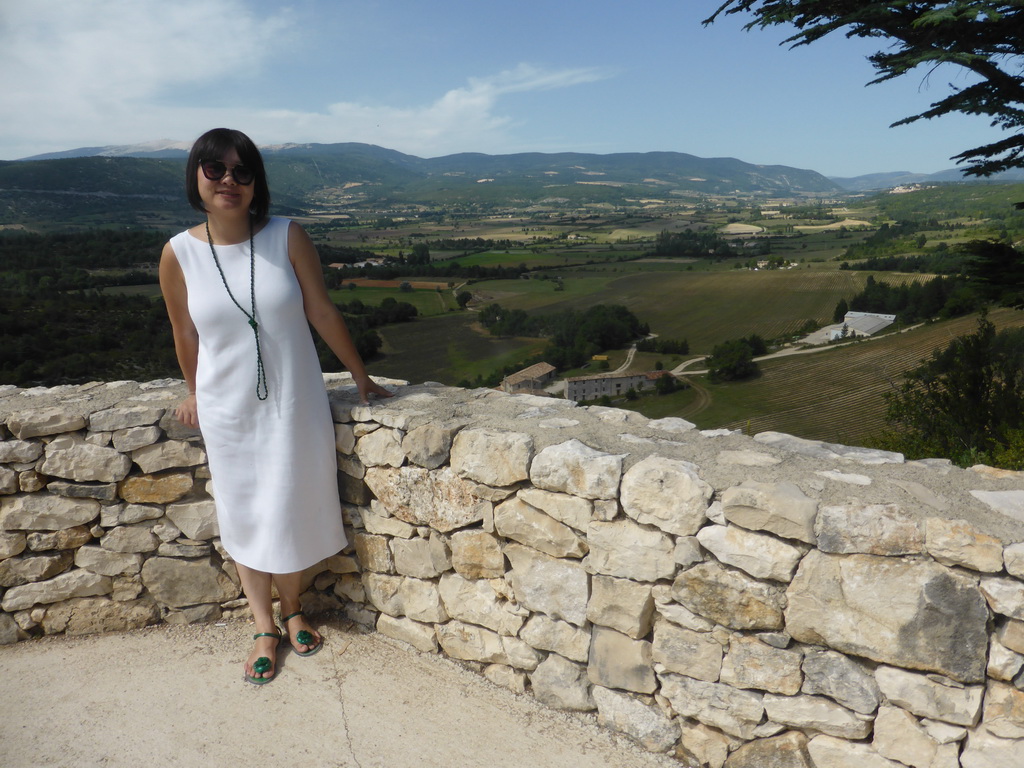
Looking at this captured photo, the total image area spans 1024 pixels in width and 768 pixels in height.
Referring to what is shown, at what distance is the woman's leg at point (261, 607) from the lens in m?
2.83

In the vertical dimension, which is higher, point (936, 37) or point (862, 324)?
point (936, 37)

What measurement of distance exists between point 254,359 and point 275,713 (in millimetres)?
1468

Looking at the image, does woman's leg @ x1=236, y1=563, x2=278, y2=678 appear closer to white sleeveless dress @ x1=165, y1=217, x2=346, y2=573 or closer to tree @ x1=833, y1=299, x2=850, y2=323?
white sleeveless dress @ x1=165, y1=217, x2=346, y2=573

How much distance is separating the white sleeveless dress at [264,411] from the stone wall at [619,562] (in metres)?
0.28

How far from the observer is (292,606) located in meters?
2.99

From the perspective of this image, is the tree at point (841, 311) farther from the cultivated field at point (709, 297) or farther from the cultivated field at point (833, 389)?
the cultivated field at point (833, 389)

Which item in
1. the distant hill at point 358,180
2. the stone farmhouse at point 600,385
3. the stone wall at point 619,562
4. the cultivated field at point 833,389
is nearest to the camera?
the stone wall at point 619,562

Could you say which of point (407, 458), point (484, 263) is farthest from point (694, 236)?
point (407, 458)

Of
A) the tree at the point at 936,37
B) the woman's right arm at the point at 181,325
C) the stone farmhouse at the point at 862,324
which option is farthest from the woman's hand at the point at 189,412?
the stone farmhouse at the point at 862,324

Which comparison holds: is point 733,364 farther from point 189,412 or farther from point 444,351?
point 189,412

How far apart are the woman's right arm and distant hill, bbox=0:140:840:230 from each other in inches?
35.9

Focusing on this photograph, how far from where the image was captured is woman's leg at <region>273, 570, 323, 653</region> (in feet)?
9.61

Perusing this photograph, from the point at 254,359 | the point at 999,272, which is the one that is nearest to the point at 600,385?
the point at 999,272

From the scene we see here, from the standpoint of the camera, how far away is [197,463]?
9.93 ft
